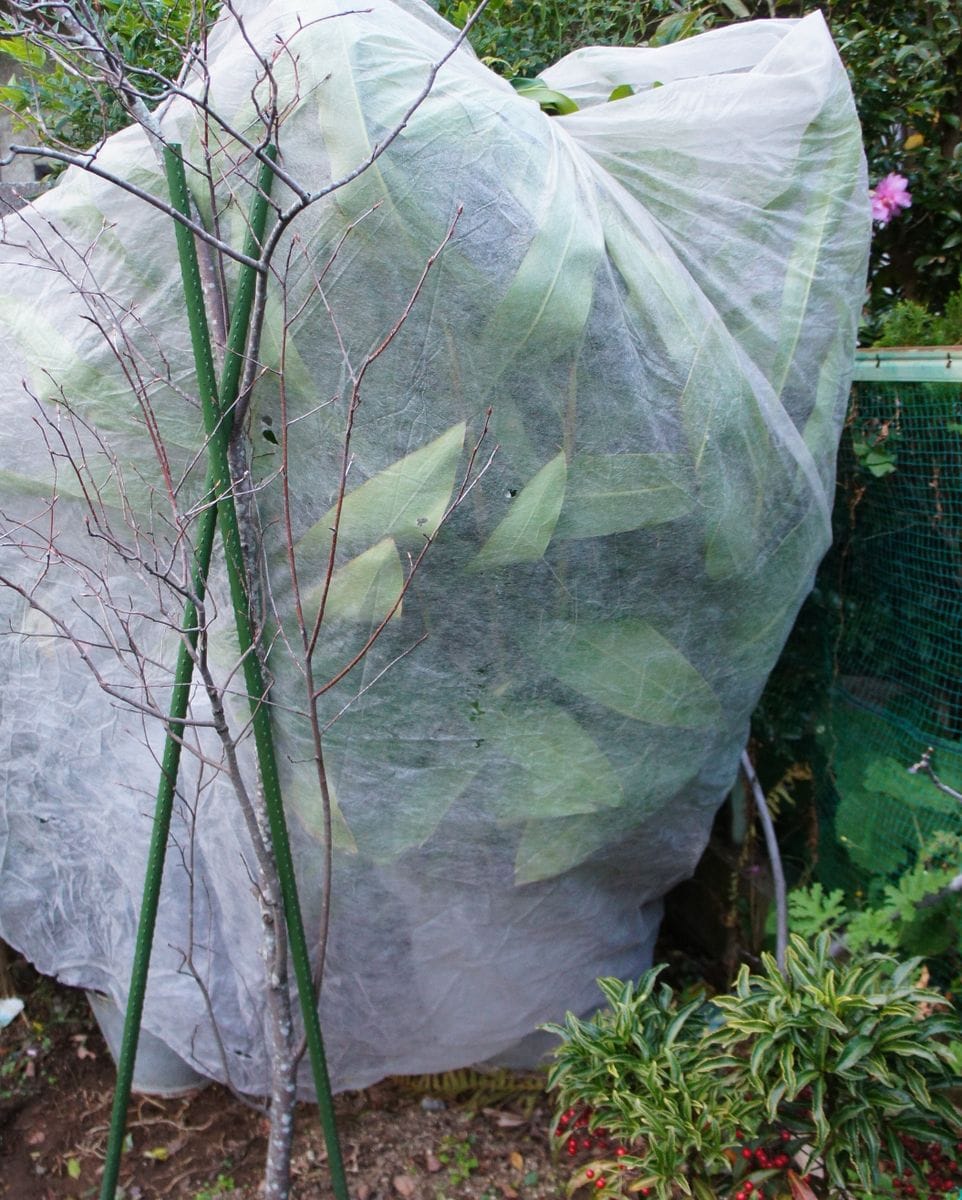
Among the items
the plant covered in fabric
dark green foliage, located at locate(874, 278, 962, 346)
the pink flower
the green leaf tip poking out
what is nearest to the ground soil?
the plant covered in fabric

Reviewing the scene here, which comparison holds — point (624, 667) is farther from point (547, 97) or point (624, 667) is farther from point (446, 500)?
point (547, 97)

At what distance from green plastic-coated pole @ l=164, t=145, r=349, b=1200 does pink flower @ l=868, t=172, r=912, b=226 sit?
181cm

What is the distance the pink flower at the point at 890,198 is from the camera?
247cm

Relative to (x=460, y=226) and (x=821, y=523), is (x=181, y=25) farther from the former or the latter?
(x=821, y=523)

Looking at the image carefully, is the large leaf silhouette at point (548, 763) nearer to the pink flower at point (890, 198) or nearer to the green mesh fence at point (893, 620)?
the green mesh fence at point (893, 620)

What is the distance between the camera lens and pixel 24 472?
1.73 metres

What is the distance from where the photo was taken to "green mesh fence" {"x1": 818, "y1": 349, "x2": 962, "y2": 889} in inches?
82.0

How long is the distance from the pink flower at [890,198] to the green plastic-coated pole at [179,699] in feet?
5.70

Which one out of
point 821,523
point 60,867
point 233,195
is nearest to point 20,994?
point 60,867

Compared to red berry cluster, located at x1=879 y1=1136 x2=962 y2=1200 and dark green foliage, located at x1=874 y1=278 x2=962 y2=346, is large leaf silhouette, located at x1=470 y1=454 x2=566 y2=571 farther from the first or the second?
red berry cluster, located at x1=879 y1=1136 x2=962 y2=1200

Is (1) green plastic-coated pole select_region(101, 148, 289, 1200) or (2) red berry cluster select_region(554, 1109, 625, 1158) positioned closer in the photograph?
(1) green plastic-coated pole select_region(101, 148, 289, 1200)

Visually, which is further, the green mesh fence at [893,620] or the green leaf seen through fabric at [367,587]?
the green mesh fence at [893,620]

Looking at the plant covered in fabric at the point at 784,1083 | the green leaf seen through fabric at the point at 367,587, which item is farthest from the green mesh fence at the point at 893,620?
the green leaf seen through fabric at the point at 367,587

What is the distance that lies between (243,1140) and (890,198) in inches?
111
